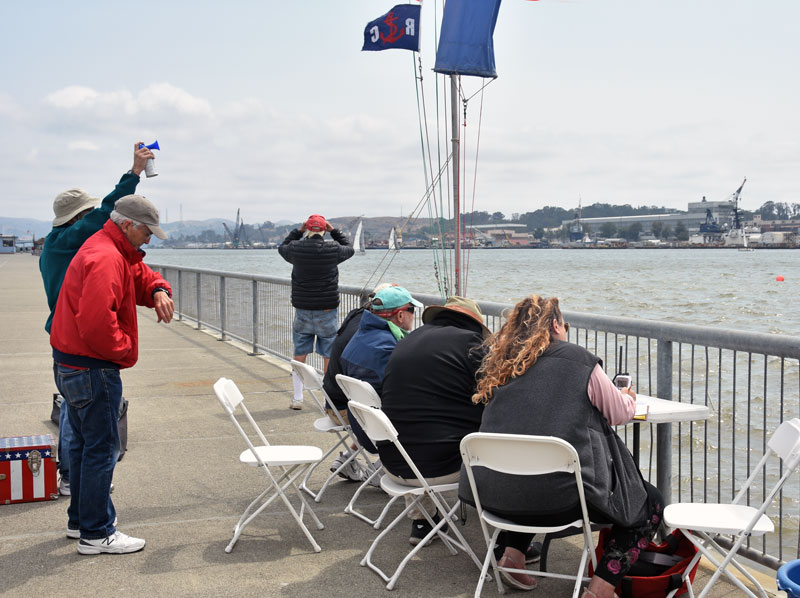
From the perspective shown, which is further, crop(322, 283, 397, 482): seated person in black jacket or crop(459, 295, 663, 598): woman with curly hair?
crop(322, 283, 397, 482): seated person in black jacket

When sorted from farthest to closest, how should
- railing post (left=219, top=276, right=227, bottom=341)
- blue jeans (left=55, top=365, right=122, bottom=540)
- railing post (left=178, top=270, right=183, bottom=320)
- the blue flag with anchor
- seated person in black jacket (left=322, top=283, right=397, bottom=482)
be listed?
railing post (left=178, top=270, right=183, bottom=320) → railing post (left=219, top=276, right=227, bottom=341) → the blue flag with anchor → seated person in black jacket (left=322, top=283, right=397, bottom=482) → blue jeans (left=55, top=365, right=122, bottom=540)

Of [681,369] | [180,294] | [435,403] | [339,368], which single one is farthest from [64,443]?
[180,294]

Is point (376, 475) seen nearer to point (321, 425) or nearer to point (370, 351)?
point (321, 425)

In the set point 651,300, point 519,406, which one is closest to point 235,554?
point 519,406

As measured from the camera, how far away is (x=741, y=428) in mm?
11383

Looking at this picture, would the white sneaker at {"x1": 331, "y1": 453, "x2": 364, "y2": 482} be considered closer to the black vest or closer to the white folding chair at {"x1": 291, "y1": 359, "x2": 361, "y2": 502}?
the white folding chair at {"x1": 291, "y1": 359, "x2": 361, "y2": 502}

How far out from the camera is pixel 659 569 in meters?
3.87

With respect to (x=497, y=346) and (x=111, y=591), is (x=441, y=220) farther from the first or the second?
(x=111, y=591)

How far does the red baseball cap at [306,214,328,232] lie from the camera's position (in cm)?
837

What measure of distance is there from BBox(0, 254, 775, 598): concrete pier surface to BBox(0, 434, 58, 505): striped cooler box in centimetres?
8

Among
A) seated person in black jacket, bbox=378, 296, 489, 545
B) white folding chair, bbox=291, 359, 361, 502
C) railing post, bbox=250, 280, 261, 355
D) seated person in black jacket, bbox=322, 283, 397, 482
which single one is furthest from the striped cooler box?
railing post, bbox=250, 280, 261, 355

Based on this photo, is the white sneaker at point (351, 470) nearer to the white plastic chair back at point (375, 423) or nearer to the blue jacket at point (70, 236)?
the white plastic chair back at point (375, 423)

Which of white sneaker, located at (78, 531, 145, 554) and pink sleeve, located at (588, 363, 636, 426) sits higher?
pink sleeve, located at (588, 363, 636, 426)

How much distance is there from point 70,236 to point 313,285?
12.2 feet
